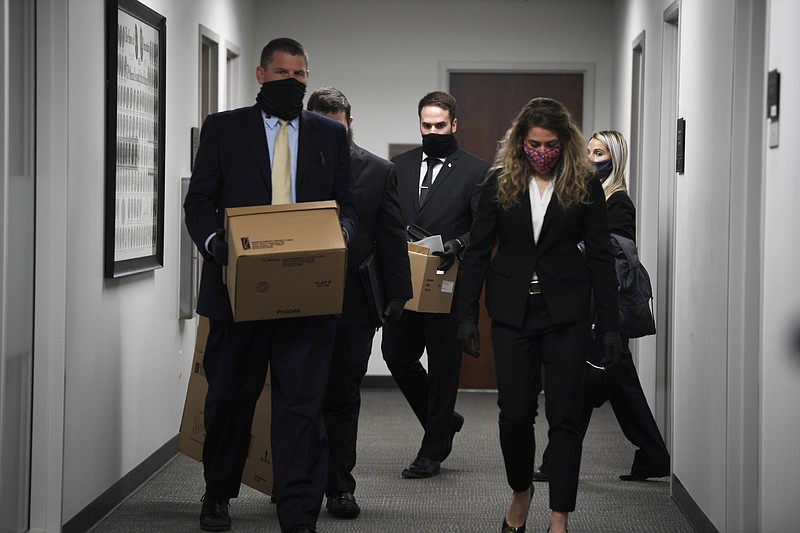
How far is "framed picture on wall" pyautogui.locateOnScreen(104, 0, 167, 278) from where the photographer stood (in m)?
4.09

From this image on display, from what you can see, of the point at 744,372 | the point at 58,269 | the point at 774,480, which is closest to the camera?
the point at 774,480

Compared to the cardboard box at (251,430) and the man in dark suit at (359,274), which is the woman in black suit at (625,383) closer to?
the man in dark suit at (359,274)

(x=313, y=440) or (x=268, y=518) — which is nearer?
(x=313, y=440)

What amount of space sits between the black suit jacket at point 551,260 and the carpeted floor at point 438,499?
2.96 ft

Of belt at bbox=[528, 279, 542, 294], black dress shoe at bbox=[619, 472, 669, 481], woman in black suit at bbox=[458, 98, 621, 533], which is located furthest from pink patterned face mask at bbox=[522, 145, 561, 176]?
black dress shoe at bbox=[619, 472, 669, 481]

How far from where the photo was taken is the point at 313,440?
3492mm

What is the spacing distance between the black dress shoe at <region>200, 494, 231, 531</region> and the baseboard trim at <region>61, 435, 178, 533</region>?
0.39 m

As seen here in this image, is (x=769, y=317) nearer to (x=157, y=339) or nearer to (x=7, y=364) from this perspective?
(x=7, y=364)

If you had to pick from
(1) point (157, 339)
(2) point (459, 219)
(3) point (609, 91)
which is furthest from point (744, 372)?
(3) point (609, 91)

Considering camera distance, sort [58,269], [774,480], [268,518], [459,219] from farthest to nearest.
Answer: [459,219] < [268,518] < [58,269] < [774,480]

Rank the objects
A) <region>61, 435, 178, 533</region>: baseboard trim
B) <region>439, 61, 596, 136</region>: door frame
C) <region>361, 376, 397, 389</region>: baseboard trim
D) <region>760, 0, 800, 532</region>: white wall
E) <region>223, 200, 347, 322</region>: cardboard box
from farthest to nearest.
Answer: <region>361, 376, 397, 389</region>: baseboard trim → <region>439, 61, 596, 136</region>: door frame → <region>61, 435, 178, 533</region>: baseboard trim → <region>223, 200, 347, 322</region>: cardboard box → <region>760, 0, 800, 532</region>: white wall

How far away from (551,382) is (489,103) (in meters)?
4.47

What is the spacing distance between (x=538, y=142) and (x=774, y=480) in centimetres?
123

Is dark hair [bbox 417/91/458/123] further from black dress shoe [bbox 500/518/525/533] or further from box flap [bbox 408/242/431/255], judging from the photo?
black dress shoe [bbox 500/518/525/533]
